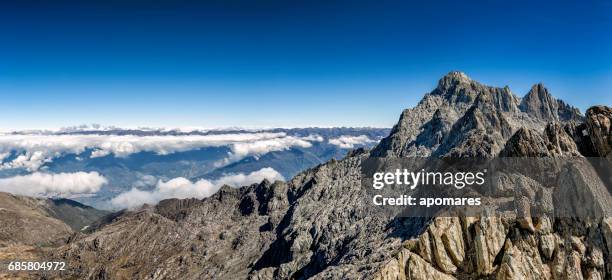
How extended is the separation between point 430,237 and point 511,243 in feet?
39.0

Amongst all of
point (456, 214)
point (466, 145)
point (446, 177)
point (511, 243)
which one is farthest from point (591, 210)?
point (466, 145)

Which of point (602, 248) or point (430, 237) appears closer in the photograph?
point (602, 248)

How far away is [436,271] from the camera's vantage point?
6662 centimetres

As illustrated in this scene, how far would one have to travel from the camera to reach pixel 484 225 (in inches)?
2653

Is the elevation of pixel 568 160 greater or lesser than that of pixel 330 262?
greater

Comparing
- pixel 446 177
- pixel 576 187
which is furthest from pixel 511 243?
pixel 446 177

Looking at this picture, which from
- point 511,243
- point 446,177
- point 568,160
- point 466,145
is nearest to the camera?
point 511,243

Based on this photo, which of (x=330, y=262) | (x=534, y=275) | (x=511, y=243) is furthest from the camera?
(x=330, y=262)

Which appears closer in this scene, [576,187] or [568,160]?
[576,187]

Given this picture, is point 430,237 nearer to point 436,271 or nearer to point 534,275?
point 436,271

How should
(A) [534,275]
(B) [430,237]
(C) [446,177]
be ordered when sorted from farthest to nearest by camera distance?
1. (C) [446,177]
2. (B) [430,237]
3. (A) [534,275]

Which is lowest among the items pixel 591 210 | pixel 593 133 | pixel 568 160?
pixel 591 210

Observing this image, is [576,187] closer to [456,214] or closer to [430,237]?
[456,214]

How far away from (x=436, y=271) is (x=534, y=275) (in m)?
13.4
